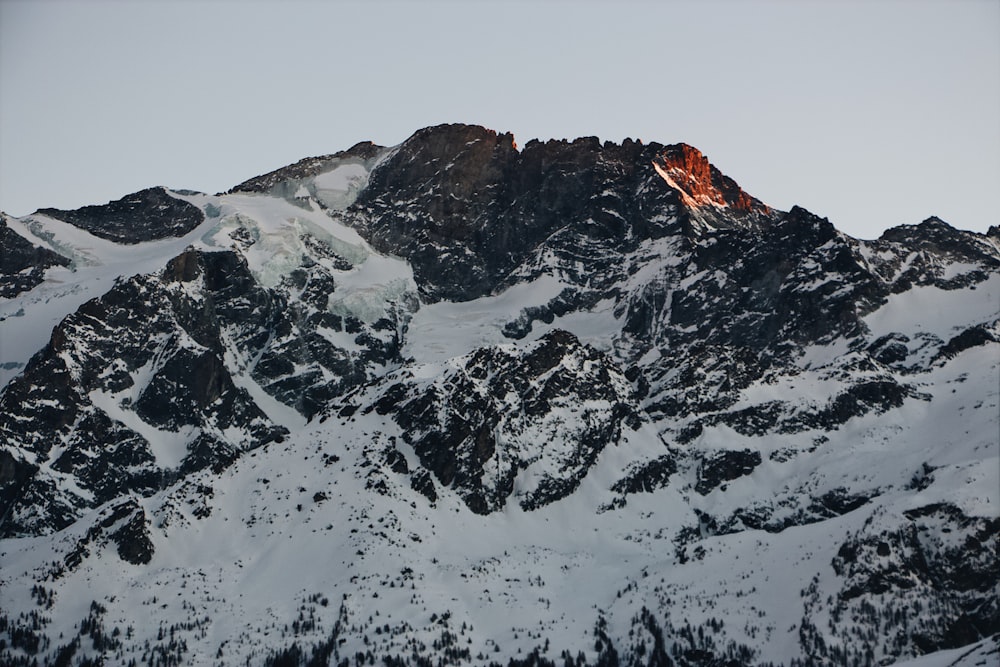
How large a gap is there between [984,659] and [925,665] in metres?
13.2

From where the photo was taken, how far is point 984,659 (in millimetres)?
186125

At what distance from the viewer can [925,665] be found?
198 metres

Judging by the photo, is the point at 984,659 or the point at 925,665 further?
the point at 925,665
